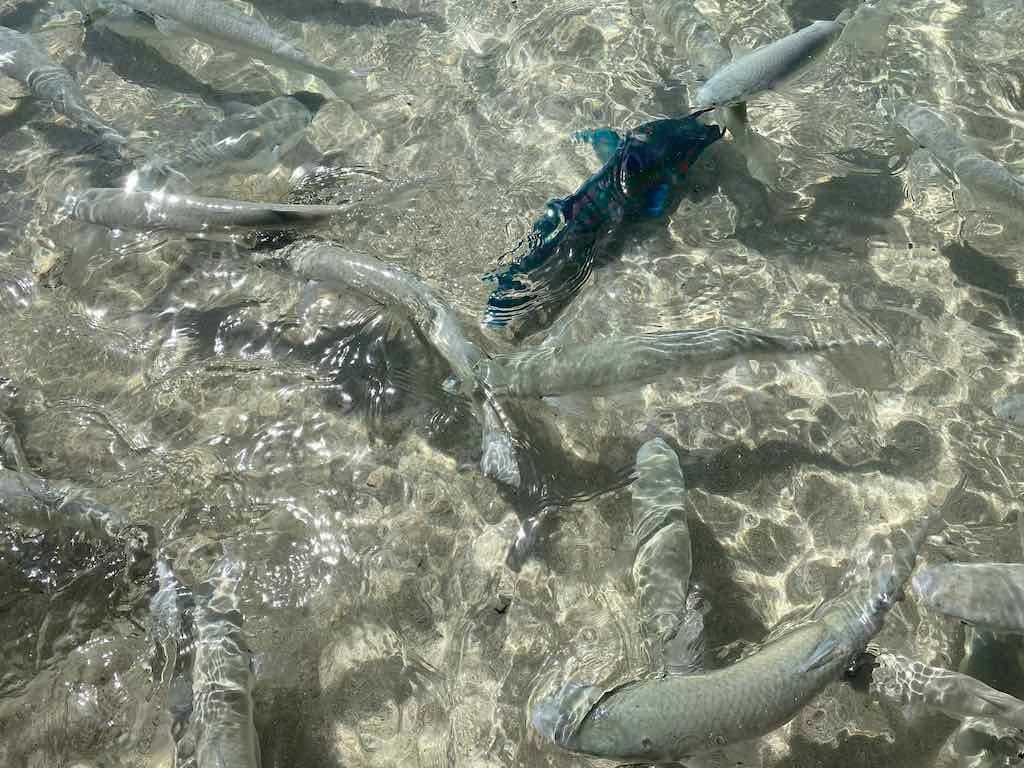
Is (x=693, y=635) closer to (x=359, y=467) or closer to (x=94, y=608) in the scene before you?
(x=359, y=467)

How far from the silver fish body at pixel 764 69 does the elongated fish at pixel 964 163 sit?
0.91 meters

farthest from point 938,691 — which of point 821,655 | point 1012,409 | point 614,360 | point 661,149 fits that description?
point 661,149

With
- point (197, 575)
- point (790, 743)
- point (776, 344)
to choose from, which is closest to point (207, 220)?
point (197, 575)

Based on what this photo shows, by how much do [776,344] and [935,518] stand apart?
45.1 inches

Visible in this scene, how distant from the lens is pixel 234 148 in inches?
217

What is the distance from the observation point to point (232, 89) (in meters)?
6.42

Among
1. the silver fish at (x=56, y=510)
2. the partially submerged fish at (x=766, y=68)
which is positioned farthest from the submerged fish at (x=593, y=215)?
the silver fish at (x=56, y=510)

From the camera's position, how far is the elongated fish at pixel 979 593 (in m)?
3.16

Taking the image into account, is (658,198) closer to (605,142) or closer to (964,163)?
(605,142)

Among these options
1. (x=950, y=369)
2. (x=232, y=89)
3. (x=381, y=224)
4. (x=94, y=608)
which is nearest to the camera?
(x=94, y=608)

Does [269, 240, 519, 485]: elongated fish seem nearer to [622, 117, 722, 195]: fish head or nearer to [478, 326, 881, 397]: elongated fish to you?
[478, 326, 881, 397]: elongated fish

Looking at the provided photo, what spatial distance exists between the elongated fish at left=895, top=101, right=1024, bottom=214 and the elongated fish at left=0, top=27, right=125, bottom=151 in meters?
5.69

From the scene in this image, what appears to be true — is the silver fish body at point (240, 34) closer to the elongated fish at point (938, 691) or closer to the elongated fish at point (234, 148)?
the elongated fish at point (234, 148)

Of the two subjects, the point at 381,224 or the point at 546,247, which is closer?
the point at 546,247
